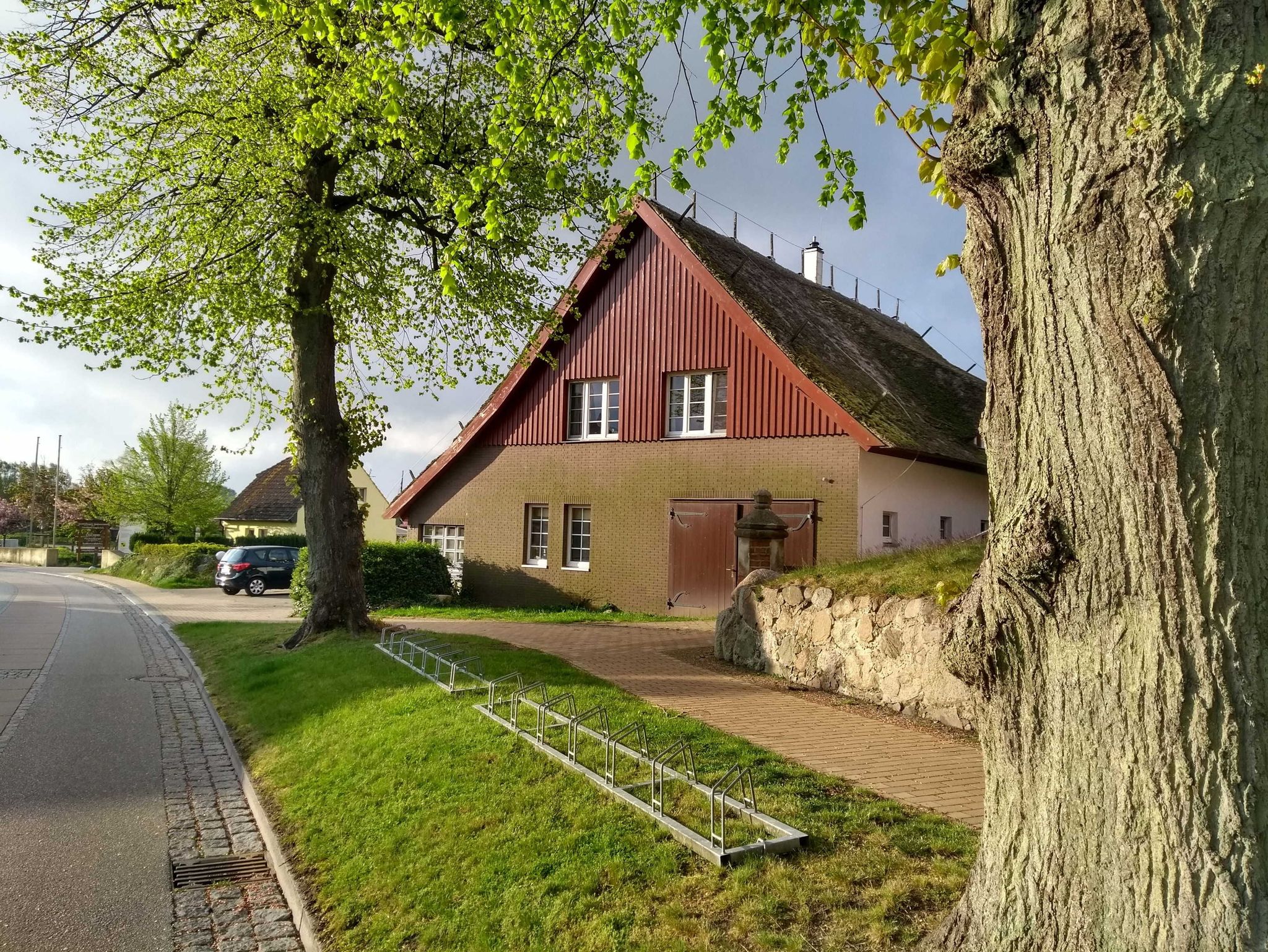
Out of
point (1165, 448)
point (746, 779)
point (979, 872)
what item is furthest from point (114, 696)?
point (1165, 448)

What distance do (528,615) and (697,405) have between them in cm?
543

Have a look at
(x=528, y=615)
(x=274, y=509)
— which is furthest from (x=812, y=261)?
(x=274, y=509)

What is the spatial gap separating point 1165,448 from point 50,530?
301 feet

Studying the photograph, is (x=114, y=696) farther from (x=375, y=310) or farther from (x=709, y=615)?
(x=709, y=615)

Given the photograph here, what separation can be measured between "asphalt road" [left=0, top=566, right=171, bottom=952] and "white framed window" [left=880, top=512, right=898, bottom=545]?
12204 millimetres

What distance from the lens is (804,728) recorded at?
8047 mm

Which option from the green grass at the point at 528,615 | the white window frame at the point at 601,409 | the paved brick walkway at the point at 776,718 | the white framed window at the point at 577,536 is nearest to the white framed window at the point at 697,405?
the white window frame at the point at 601,409

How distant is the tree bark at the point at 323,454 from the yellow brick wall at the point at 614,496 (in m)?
6.72

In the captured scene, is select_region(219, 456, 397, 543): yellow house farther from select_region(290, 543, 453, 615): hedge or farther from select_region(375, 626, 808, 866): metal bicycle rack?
select_region(375, 626, 808, 866): metal bicycle rack

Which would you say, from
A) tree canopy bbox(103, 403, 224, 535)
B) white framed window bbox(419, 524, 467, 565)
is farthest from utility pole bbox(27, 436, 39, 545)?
white framed window bbox(419, 524, 467, 565)

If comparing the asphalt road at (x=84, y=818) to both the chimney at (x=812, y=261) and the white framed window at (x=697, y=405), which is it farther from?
the chimney at (x=812, y=261)

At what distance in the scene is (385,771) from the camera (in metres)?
7.04

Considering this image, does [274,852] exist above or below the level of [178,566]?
below

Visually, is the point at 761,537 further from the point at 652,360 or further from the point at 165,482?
the point at 165,482
